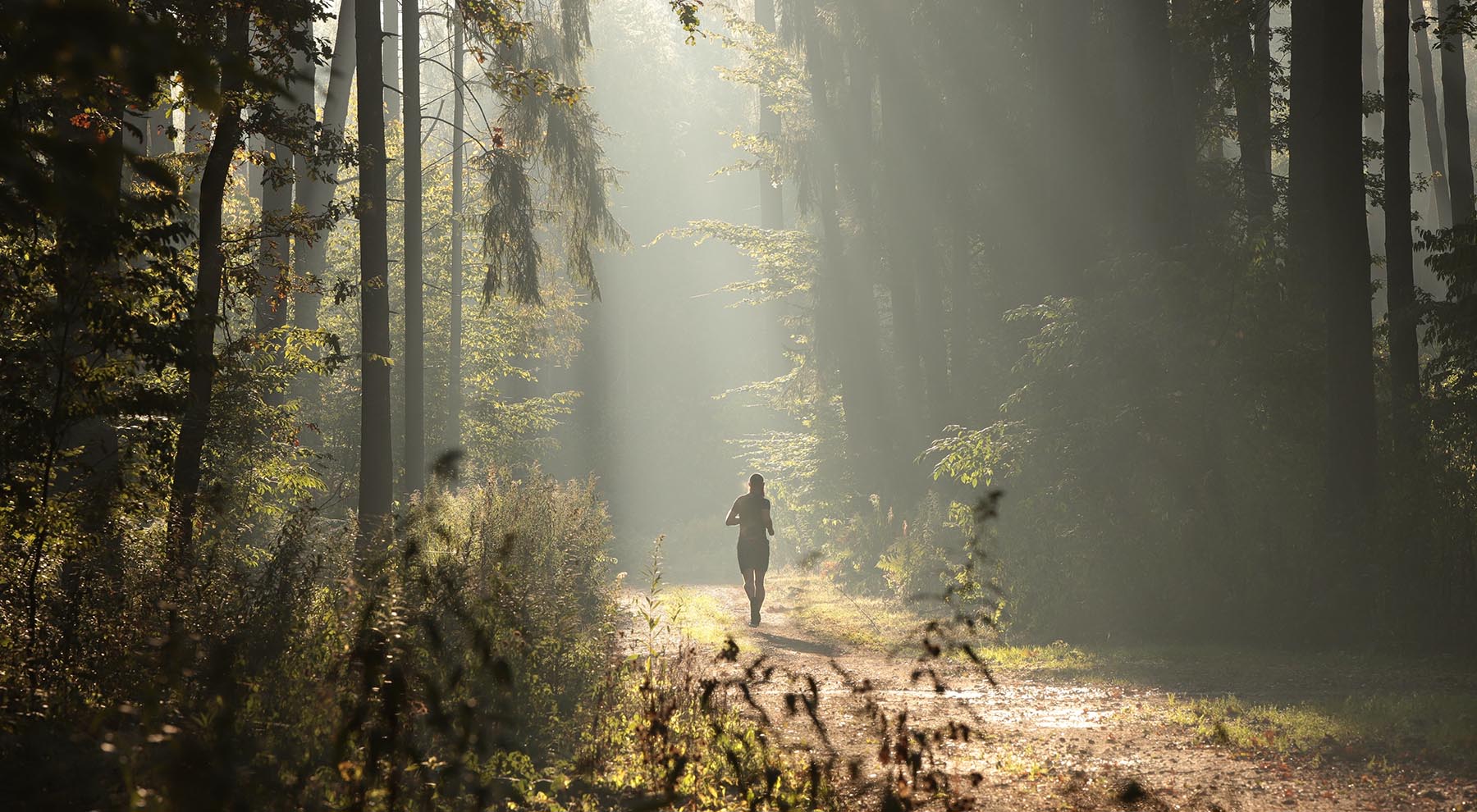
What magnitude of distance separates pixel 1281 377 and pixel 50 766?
13.6 meters

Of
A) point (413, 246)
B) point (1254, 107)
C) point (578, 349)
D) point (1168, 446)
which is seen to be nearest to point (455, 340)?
point (578, 349)

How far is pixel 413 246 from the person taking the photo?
1702 cm

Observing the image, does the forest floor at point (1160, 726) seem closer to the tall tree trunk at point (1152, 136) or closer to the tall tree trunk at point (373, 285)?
the tall tree trunk at point (373, 285)

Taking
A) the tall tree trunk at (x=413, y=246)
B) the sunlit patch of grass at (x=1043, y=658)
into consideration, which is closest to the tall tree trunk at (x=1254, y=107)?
the sunlit patch of grass at (x=1043, y=658)

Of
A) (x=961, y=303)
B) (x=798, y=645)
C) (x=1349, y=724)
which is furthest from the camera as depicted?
(x=961, y=303)

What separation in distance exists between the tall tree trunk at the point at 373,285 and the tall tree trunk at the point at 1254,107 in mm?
11810

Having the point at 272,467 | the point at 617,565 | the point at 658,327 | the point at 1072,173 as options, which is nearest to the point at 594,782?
the point at 272,467

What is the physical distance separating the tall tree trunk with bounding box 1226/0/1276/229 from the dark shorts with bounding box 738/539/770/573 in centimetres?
868

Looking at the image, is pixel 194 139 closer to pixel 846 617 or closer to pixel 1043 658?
pixel 1043 658

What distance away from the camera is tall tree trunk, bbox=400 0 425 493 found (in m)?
15.7

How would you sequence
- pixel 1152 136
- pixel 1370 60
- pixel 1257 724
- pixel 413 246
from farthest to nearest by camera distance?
pixel 1370 60, pixel 413 246, pixel 1152 136, pixel 1257 724

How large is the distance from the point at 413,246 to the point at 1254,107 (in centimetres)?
1383

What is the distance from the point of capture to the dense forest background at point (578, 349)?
5094 millimetres

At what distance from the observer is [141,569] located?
21.4ft
